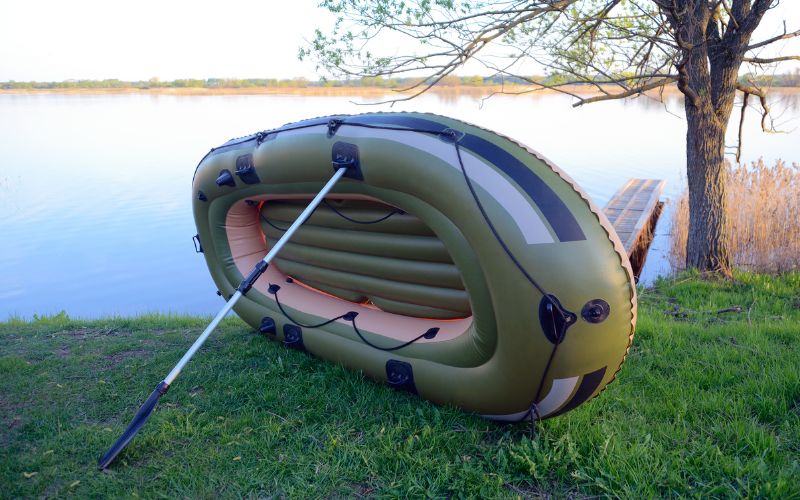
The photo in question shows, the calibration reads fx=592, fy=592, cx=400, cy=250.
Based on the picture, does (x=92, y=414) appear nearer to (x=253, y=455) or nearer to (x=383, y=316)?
(x=253, y=455)

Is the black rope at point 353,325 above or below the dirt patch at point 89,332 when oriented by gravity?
above

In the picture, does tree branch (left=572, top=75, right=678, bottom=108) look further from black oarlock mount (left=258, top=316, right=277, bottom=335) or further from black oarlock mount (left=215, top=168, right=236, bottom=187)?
black oarlock mount (left=258, top=316, right=277, bottom=335)

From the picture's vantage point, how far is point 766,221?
18.2 ft

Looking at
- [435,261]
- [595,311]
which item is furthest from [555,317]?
[435,261]

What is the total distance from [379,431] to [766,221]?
484cm

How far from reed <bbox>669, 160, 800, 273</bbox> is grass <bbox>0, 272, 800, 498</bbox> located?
2.41 m

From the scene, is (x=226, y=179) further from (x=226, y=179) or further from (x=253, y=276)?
(x=253, y=276)

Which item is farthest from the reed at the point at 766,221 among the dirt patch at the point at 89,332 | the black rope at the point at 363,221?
the dirt patch at the point at 89,332

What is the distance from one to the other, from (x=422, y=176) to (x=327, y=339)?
1076 mm

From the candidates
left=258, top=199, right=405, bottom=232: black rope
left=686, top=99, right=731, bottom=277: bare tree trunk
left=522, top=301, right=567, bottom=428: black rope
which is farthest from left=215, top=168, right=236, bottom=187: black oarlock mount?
left=686, top=99, right=731, bottom=277: bare tree trunk

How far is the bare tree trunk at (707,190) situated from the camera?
15.7 feet

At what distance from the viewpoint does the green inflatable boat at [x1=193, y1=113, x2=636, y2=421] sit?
2094 mm

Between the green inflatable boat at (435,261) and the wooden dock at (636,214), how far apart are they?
3919 mm

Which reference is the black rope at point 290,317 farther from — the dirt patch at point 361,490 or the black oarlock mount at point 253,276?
the dirt patch at point 361,490
